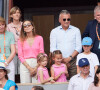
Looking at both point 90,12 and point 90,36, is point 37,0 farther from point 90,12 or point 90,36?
point 90,36

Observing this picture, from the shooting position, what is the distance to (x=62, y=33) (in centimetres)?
750

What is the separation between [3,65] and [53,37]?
1.40 m

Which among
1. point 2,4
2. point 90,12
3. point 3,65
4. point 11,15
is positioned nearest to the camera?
point 3,65

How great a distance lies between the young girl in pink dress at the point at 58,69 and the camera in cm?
714

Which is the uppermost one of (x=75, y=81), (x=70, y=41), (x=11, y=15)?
(x=11, y=15)

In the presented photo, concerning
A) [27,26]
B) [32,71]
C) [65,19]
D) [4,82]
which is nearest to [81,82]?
[32,71]

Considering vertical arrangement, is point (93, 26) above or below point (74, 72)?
above

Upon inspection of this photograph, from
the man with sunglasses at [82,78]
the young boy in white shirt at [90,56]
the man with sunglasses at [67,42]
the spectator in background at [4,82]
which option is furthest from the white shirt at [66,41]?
the spectator in background at [4,82]

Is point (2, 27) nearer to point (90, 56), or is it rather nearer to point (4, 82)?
point (4, 82)

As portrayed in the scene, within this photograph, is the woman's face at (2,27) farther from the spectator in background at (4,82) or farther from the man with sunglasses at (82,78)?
the man with sunglasses at (82,78)

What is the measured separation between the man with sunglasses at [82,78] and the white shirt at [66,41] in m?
0.89

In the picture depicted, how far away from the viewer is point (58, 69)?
7176 millimetres

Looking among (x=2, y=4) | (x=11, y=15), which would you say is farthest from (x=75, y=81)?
(x=2, y=4)

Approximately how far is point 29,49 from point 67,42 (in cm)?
72
